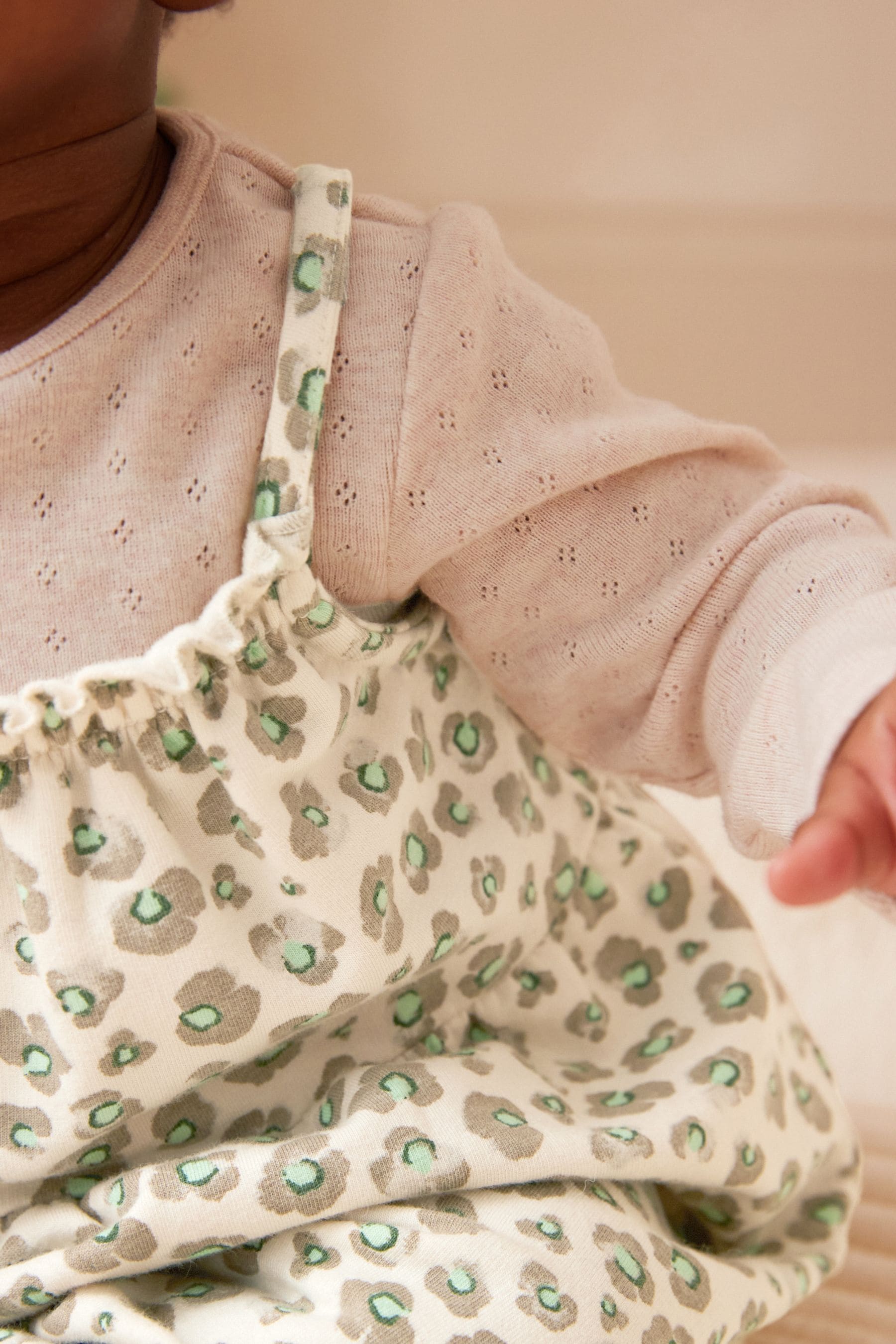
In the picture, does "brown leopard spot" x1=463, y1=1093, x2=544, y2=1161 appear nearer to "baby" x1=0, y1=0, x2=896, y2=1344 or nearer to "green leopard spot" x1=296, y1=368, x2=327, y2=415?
"baby" x1=0, y1=0, x2=896, y2=1344

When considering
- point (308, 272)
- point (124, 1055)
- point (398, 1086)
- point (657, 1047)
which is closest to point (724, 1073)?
point (657, 1047)

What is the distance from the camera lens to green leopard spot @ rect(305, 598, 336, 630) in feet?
1.54

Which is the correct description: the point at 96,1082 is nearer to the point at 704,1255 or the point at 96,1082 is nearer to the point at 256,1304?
the point at 256,1304

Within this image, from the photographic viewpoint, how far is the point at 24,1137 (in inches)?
18.6

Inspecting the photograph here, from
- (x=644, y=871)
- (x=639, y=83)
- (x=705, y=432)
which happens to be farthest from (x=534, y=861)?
(x=639, y=83)

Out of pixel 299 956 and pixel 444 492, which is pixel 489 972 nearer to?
pixel 299 956

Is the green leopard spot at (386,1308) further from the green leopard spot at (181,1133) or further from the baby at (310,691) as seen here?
the green leopard spot at (181,1133)

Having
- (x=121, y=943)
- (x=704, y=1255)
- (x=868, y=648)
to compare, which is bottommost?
(x=704, y=1255)

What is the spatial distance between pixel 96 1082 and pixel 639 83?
32.4 inches

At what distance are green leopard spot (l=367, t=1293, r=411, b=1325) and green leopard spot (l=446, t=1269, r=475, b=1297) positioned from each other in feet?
0.06

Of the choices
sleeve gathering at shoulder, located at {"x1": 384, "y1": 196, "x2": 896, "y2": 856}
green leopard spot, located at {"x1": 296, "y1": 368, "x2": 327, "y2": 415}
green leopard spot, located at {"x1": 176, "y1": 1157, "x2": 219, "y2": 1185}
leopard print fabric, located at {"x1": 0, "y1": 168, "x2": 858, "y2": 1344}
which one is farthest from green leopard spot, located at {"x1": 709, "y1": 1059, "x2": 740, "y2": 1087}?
green leopard spot, located at {"x1": 296, "y1": 368, "x2": 327, "y2": 415}

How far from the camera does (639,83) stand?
971mm

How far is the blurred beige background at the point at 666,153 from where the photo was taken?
3.08 feet

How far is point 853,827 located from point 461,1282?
0.21m
